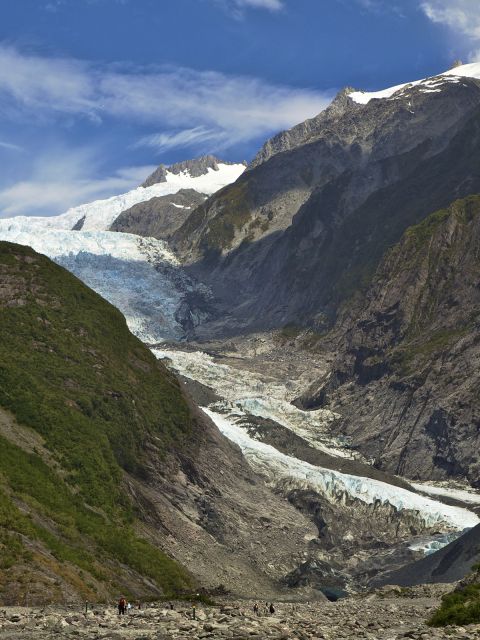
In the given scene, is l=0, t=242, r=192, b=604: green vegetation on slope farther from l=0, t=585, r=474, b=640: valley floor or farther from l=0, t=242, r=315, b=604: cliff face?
l=0, t=585, r=474, b=640: valley floor

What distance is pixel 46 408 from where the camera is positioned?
108062mm

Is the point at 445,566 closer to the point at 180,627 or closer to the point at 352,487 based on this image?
the point at 352,487

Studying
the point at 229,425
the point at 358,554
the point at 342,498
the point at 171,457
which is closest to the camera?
the point at 171,457

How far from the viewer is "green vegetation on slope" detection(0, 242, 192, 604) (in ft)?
277

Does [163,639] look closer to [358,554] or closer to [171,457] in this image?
[171,457]

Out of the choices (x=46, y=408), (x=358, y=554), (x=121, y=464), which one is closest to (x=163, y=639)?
(x=46, y=408)

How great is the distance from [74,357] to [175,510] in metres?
22.1

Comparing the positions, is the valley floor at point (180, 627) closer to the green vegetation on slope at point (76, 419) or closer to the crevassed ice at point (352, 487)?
the green vegetation on slope at point (76, 419)

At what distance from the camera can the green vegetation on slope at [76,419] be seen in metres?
84.5

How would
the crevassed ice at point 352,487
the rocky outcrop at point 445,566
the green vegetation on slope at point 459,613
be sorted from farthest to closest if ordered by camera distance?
the crevassed ice at point 352,487
the rocky outcrop at point 445,566
the green vegetation on slope at point 459,613

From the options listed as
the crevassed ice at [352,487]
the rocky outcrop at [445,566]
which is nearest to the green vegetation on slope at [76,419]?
the crevassed ice at [352,487]

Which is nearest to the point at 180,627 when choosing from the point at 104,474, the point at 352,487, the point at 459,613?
the point at 459,613

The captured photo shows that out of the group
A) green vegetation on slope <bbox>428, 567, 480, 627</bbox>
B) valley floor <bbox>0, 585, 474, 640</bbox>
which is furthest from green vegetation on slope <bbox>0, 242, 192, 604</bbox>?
green vegetation on slope <bbox>428, 567, 480, 627</bbox>

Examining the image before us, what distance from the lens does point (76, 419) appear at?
4424 inches
